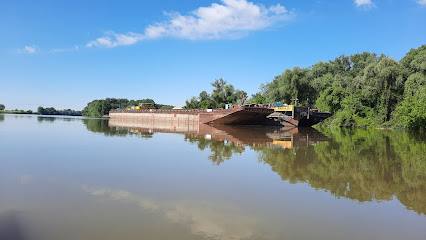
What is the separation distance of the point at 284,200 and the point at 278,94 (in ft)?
187

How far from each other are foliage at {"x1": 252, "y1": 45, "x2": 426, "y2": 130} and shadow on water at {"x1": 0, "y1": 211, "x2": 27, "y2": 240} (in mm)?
40891

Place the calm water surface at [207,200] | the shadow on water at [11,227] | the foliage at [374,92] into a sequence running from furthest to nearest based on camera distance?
the foliage at [374,92] → the calm water surface at [207,200] → the shadow on water at [11,227]

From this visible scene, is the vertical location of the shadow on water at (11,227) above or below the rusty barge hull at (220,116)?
below

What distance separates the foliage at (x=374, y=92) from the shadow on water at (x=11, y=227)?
1610 inches

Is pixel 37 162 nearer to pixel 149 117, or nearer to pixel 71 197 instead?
pixel 71 197

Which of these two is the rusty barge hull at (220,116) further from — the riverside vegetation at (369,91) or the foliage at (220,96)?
the foliage at (220,96)

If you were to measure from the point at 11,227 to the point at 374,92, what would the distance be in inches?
2020

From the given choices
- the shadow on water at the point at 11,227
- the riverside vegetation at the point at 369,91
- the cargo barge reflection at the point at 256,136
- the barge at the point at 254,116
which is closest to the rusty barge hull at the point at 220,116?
the barge at the point at 254,116

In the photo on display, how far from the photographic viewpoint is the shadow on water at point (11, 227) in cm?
409

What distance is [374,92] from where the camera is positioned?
45.3m

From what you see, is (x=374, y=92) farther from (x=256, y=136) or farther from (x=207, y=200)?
(x=207, y=200)

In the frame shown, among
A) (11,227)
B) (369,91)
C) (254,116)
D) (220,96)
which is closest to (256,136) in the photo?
(254,116)

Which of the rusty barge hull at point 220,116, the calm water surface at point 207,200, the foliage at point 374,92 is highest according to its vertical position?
the foliage at point 374,92

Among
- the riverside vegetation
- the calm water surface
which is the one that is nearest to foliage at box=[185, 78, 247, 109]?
the riverside vegetation
